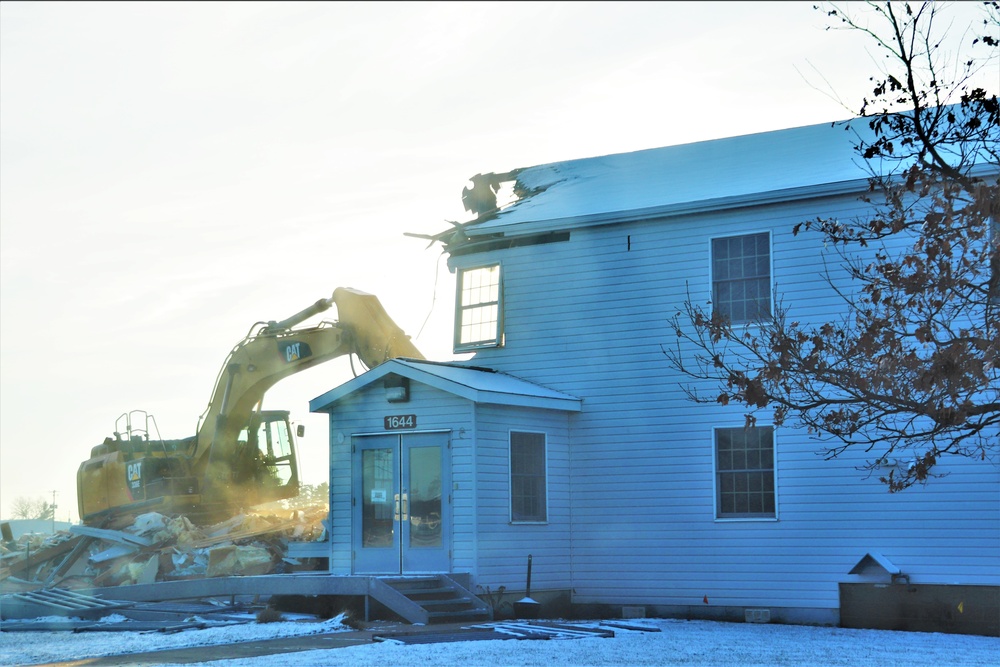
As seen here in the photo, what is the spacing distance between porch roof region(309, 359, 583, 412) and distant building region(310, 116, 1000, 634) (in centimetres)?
5

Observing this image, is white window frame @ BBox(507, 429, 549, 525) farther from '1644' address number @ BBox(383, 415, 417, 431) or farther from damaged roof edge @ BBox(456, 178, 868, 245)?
damaged roof edge @ BBox(456, 178, 868, 245)

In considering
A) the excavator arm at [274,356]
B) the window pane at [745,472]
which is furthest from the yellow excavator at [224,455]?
the window pane at [745,472]

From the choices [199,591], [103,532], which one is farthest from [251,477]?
[199,591]

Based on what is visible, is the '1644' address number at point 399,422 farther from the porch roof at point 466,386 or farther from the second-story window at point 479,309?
the second-story window at point 479,309

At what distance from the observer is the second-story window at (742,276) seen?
20250 millimetres

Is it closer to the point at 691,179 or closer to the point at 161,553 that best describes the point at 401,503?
the point at 691,179

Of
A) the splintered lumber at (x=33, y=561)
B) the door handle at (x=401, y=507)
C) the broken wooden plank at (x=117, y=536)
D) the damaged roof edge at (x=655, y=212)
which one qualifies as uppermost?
the damaged roof edge at (x=655, y=212)

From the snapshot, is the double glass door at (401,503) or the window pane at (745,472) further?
the double glass door at (401,503)

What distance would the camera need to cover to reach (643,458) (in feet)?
69.3

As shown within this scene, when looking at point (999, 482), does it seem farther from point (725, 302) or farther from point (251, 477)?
point (251, 477)

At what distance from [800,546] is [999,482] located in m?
3.20

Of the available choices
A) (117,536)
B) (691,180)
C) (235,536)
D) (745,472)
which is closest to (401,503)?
(745,472)

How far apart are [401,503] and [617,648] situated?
6.58m

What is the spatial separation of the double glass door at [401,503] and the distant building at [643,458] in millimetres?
37
